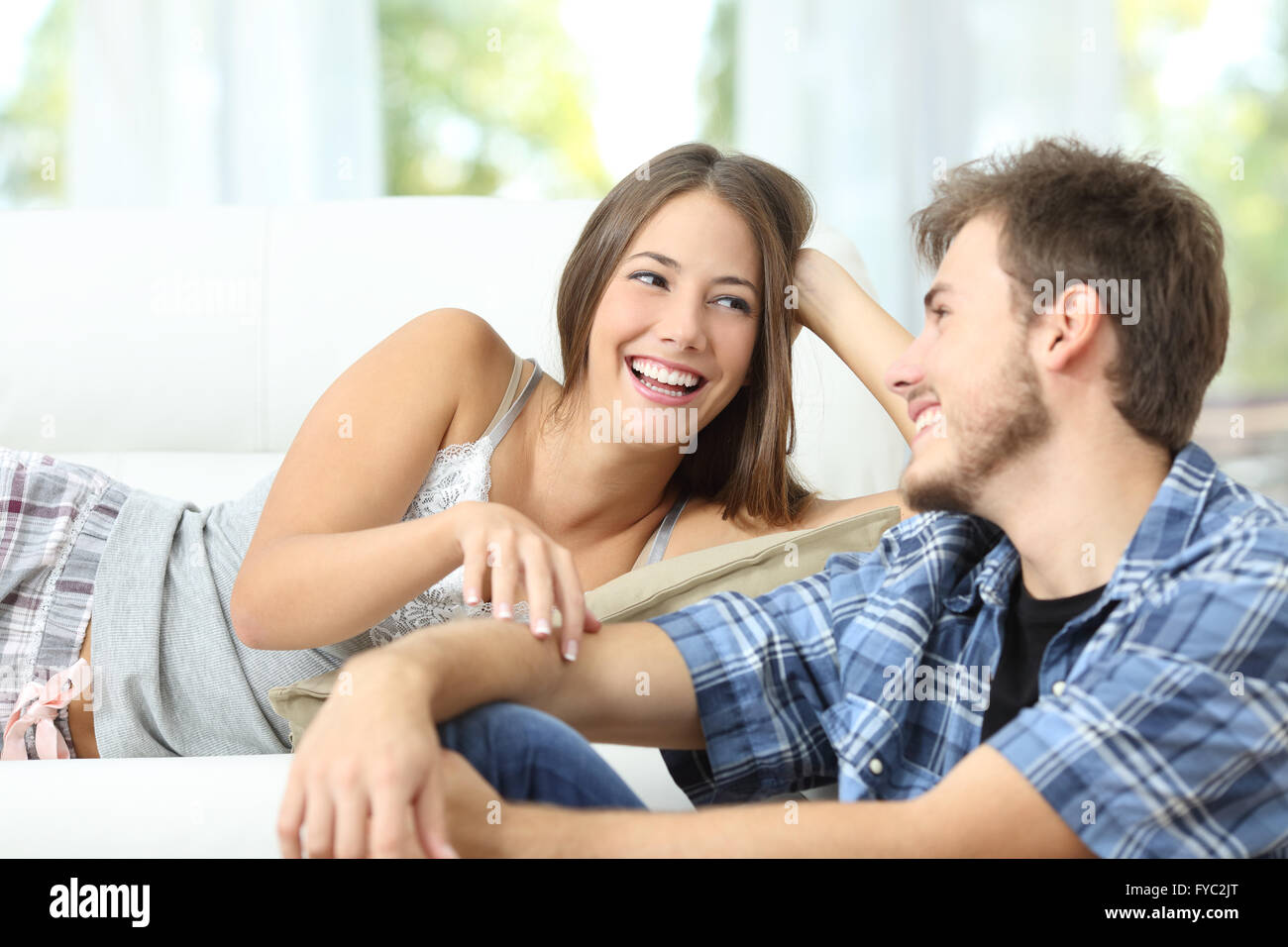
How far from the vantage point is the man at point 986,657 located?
0.84 metres

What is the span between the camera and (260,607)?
128 centimetres

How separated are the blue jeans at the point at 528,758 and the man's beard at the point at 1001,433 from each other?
445 mm

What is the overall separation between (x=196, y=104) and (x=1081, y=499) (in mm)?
2815

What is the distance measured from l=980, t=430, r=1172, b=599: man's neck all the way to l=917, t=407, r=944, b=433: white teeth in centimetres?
10

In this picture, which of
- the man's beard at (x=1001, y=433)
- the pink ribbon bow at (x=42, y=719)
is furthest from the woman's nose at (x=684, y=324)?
the pink ribbon bow at (x=42, y=719)

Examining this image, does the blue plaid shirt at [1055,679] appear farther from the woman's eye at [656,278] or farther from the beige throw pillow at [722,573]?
the woman's eye at [656,278]

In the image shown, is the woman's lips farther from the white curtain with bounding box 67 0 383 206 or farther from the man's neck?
the white curtain with bounding box 67 0 383 206

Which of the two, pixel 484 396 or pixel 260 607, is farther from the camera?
pixel 484 396

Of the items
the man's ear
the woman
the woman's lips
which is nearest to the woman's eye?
the woman

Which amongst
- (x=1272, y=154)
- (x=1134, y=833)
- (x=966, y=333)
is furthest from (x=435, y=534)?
(x=1272, y=154)
